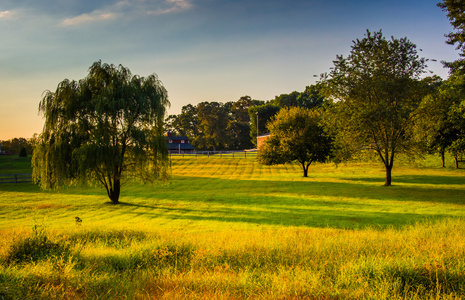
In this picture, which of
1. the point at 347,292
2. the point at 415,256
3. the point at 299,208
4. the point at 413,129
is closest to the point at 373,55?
the point at 413,129

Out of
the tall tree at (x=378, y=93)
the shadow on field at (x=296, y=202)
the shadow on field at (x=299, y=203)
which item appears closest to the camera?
the shadow on field at (x=299, y=203)

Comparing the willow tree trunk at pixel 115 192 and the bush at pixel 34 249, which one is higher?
the bush at pixel 34 249

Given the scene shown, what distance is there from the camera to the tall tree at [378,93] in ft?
87.9

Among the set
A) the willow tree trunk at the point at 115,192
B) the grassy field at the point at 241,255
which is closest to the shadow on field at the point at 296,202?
the grassy field at the point at 241,255

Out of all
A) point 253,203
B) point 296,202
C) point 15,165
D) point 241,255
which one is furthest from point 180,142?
point 241,255

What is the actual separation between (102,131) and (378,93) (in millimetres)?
23794

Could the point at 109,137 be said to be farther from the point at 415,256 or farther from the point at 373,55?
the point at 373,55

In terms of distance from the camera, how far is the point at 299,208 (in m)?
20.0

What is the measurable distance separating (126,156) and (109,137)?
6.53ft

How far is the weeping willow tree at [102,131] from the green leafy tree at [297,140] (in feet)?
61.2

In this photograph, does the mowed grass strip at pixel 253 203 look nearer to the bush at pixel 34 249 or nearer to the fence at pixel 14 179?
the fence at pixel 14 179

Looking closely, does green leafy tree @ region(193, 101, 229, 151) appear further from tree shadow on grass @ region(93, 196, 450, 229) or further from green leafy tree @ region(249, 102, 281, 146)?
tree shadow on grass @ region(93, 196, 450, 229)

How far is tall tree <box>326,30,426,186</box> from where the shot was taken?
26.8 meters

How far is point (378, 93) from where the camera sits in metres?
27.8
